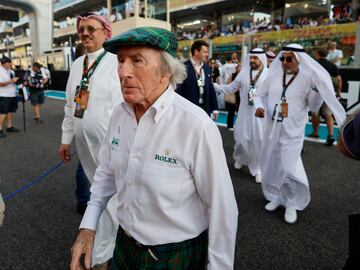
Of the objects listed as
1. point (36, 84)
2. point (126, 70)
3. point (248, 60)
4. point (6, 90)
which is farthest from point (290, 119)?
point (36, 84)

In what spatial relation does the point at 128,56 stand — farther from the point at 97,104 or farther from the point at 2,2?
the point at 2,2

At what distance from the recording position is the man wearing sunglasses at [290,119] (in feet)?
10.7

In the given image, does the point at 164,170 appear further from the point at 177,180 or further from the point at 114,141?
the point at 114,141

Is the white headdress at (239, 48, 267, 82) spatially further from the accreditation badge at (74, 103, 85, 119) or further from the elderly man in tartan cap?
the elderly man in tartan cap

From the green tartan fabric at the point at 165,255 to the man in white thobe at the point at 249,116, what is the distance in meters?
3.56

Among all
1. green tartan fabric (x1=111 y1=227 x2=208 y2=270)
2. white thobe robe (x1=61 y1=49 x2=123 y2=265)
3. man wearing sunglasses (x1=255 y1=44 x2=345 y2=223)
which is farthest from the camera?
Result: man wearing sunglasses (x1=255 y1=44 x2=345 y2=223)

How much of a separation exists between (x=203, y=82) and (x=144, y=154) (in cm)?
327

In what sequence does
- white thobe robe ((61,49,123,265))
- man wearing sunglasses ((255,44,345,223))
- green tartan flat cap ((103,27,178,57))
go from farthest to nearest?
1. man wearing sunglasses ((255,44,345,223))
2. white thobe robe ((61,49,123,265))
3. green tartan flat cap ((103,27,178,57))

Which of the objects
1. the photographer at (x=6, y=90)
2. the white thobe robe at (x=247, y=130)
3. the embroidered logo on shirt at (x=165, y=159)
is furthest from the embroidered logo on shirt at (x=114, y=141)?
the photographer at (x=6, y=90)

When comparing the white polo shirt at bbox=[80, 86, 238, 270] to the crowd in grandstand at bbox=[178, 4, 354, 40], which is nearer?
the white polo shirt at bbox=[80, 86, 238, 270]

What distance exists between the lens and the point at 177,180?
1.18 metres

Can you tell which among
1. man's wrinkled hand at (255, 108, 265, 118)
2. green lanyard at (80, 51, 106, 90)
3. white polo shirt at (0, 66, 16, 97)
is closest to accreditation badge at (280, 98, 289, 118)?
man's wrinkled hand at (255, 108, 265, 118)

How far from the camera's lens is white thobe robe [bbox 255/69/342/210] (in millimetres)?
3305

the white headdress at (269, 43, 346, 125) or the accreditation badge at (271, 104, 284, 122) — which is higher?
the white headdress at (269, 43, 346, 125)
